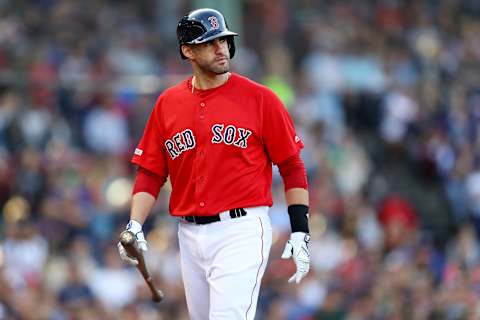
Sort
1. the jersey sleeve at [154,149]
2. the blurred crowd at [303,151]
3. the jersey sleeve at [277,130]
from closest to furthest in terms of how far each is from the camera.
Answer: the jersey sleeve at [277,130] → the jersey sleeve at [154,149] → the blurred crowd at [303,151]

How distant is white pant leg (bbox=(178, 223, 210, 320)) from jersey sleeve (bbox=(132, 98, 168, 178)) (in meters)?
0.41

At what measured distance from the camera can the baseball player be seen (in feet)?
22.9

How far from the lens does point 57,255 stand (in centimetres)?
1240

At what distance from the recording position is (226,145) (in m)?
7.03

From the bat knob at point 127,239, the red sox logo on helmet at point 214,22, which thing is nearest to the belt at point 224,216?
the bat knob at point 127,239

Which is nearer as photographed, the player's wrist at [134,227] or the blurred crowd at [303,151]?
the player's wrist at [134,227]

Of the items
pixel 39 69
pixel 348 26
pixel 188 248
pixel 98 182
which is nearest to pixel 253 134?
pixel 188 248

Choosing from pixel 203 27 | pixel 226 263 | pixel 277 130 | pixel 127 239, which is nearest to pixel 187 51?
pixel 203 27

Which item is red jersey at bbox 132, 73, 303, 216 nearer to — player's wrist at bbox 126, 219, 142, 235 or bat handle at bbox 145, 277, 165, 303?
player's wrist at bbox 126, 219, 142, 235

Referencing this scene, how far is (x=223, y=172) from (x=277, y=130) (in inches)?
15.6

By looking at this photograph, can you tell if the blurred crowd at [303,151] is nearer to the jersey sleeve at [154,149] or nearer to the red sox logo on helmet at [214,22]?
the jersey sleeve at [154,149]

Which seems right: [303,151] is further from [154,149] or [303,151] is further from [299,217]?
[299,217]

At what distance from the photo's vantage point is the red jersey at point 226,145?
7.03 metres

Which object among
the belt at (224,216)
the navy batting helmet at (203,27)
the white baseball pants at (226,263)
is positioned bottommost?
the white baseball pants at (226,263)
